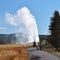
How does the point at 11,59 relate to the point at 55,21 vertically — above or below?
below

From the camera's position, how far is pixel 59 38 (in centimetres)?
7631

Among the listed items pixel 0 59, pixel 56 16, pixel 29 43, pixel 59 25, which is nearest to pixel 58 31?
pixel 59 25

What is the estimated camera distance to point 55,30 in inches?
3189

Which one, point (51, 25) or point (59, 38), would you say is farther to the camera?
point (51, 25)

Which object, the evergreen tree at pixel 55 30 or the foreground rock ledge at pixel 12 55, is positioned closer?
the foreground rock ledge at pixel 12 55

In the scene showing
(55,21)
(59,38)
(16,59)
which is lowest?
(16,59)

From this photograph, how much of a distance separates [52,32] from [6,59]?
1979 inches

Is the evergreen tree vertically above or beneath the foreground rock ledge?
above

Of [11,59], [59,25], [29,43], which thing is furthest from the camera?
[29,43]

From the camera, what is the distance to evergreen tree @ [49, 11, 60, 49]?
78213 millimetres

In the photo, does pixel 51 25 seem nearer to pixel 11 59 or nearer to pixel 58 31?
pixel 58 31

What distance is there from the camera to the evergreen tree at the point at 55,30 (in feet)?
257

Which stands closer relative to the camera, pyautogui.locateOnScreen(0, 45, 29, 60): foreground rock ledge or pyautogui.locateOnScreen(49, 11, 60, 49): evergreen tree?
pyautogui.locateOnScreen(0, 45, 29, 60): foreground rock ledge

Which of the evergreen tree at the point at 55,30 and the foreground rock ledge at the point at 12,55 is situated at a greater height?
the evergreen tree at the point at 55,30
